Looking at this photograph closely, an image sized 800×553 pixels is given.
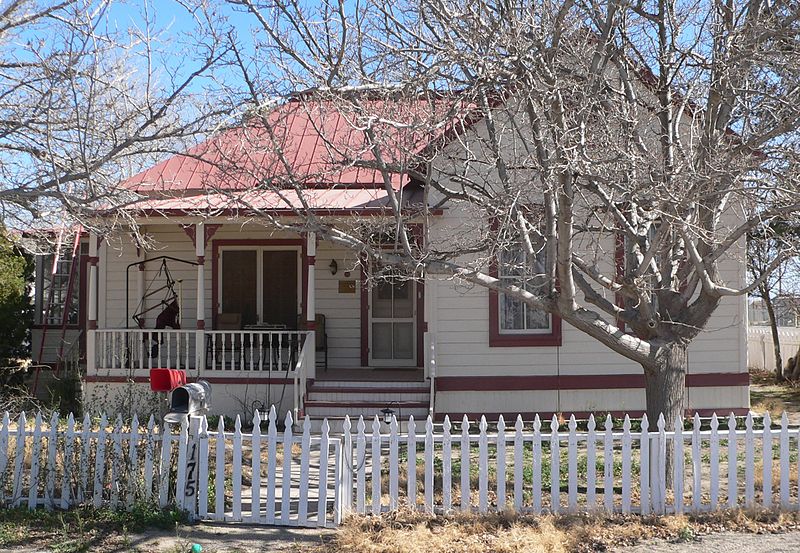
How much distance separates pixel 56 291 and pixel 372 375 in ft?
30.1

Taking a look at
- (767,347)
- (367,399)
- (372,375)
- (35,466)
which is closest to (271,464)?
(35,466)

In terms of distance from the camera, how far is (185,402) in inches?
306

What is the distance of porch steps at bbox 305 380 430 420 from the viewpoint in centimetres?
1286

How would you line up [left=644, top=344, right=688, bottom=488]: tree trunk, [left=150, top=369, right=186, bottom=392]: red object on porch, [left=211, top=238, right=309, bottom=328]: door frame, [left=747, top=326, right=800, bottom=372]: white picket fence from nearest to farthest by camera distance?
[left=150, top=369, right=186, bottom=392]: red object on porch, [left=644, top=344, right=688, bottom=488]: tree trunk, [left=211, top=238, right=309, bottom=328]: door frame, [left=747, top=326, right=800, bottom=372]: white picket fence

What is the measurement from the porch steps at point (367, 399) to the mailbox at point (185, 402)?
5.17 meters

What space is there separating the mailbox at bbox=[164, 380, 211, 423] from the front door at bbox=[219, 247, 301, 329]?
7.87 metres

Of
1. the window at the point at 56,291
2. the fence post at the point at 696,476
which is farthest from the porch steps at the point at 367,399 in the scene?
the window at the point at 56,291

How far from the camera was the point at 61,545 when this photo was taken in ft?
22.6

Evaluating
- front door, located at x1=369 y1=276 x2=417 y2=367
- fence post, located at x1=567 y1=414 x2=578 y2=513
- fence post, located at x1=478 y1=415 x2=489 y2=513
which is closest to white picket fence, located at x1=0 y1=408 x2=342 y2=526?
fence post, located at x1=478 y1=415 x2=489 y2=513

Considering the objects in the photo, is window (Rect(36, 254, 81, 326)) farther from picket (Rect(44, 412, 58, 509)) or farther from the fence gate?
the fence gate

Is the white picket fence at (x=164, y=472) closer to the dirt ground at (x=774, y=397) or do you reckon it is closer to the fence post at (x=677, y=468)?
the fence post at (x=677, y=468)

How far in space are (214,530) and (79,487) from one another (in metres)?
1.49

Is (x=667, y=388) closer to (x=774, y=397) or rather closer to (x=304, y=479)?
(x=304, y=479)

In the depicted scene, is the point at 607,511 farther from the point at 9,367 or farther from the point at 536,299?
the point at 9,367
